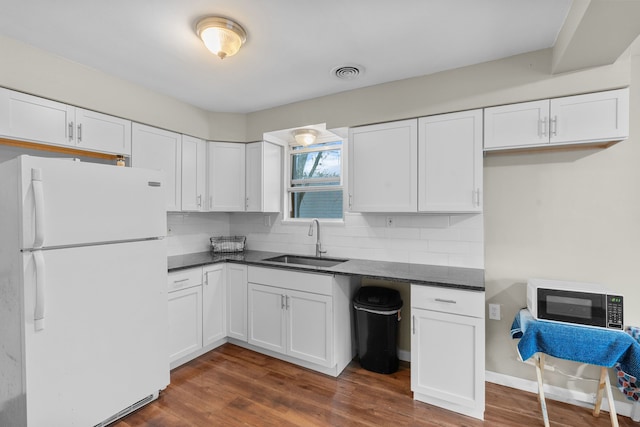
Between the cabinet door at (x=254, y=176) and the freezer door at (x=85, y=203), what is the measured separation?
1.23 metres

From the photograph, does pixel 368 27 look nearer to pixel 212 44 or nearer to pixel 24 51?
pixel 212 44

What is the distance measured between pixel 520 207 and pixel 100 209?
9.53ft

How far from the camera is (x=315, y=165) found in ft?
11.6

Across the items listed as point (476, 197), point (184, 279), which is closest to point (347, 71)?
point (476, 197)

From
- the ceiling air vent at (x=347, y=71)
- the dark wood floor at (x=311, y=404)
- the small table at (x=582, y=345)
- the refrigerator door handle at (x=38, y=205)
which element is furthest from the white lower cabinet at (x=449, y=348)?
the refrigerator door handle at (x=38, y=205)

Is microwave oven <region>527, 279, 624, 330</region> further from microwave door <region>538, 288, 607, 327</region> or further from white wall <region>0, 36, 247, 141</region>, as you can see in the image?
white wall <region>0, 36, 247, 141</region>

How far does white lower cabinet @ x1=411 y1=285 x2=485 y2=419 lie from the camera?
6.57 ft

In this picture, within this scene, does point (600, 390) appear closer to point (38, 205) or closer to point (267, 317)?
point (267, 317)

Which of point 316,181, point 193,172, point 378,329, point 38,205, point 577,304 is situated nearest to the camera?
point 38,205

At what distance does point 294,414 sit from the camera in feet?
6.83

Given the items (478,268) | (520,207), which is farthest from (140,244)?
(520,207)

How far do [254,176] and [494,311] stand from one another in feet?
8.52

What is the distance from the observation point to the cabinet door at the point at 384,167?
8.26 feet

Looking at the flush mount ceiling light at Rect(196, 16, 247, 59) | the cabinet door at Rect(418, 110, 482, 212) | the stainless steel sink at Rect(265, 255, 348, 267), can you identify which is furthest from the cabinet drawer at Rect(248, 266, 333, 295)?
the flush mount ceiling light at Rect(196, 16, 247, 59)
